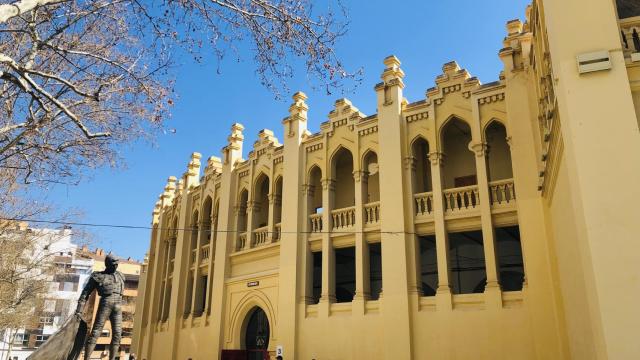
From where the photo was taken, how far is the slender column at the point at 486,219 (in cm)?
1339

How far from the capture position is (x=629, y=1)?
411 inches

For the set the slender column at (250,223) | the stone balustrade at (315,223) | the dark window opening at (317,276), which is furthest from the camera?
the slender column at (250,223)

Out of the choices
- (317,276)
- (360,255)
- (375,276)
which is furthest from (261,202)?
(360,255)

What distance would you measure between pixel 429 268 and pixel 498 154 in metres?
4.48

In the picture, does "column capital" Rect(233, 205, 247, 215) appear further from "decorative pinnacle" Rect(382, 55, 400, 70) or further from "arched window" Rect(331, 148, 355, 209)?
"decorative pinnacle" Rect(382, 55, 400, 70)

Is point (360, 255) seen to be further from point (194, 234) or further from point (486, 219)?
point (194, 234)

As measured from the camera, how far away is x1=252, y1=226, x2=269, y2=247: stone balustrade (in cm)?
1950

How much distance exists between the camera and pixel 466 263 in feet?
56.3

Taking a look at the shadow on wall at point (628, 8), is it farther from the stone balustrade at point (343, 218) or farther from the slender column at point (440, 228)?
the stone balustrade at point (343, 218)

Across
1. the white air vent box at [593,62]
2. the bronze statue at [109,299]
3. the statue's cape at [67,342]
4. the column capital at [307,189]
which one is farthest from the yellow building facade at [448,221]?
the statue's cape at [67,342]

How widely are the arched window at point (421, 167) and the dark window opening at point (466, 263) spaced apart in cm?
187

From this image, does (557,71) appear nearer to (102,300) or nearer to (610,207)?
(610,207)

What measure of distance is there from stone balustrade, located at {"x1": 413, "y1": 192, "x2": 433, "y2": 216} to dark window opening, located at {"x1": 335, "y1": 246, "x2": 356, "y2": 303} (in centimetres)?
442

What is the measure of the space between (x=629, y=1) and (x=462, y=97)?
5355 mm
